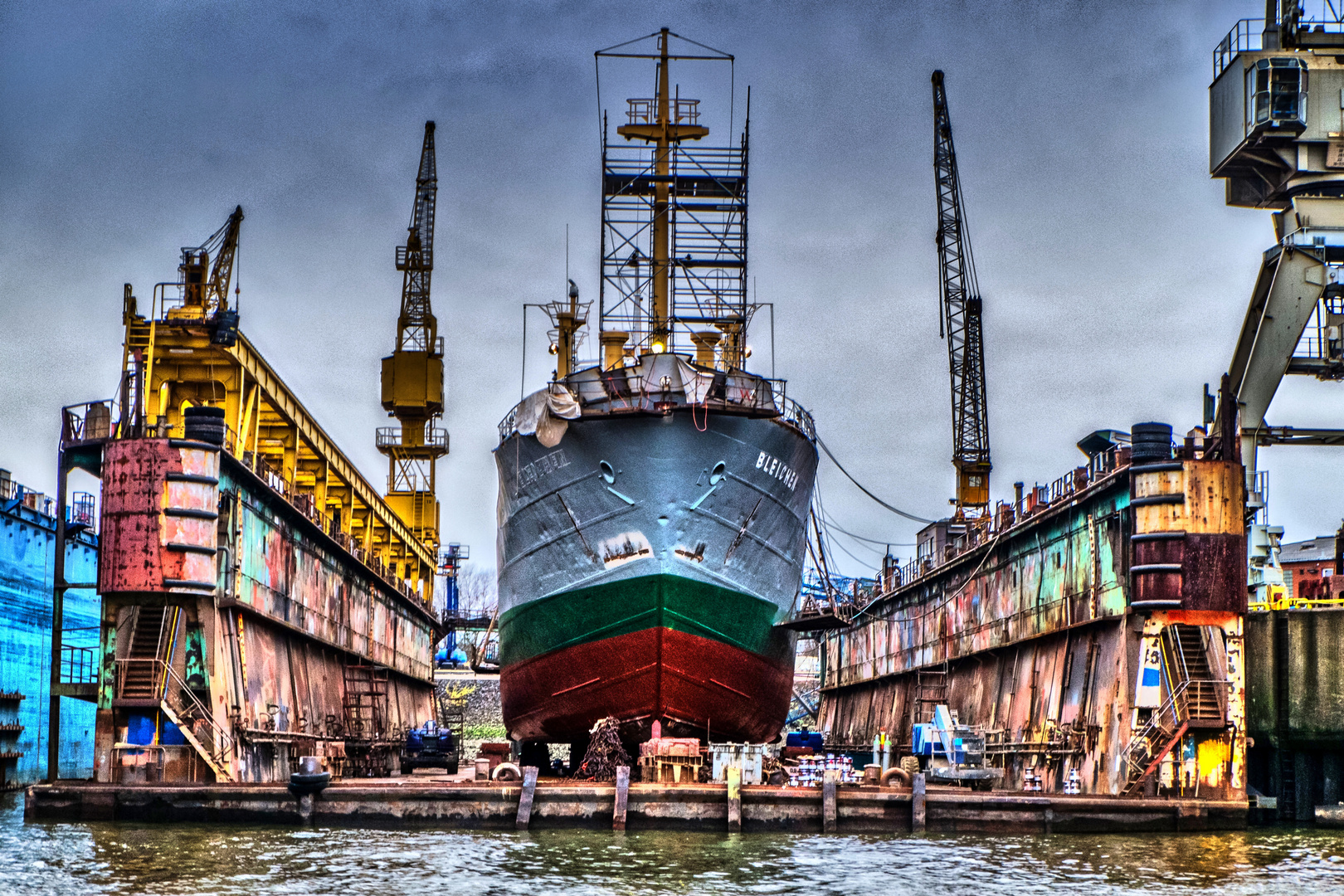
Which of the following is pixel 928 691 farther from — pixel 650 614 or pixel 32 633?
pixel 32 633

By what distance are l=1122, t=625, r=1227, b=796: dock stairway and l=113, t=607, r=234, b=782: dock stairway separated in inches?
602

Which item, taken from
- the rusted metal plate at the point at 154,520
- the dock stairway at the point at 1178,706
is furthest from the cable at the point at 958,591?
the rusted metal plate at the point at 154,520

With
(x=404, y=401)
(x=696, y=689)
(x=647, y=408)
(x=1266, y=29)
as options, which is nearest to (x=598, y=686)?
(x=696, y=689)

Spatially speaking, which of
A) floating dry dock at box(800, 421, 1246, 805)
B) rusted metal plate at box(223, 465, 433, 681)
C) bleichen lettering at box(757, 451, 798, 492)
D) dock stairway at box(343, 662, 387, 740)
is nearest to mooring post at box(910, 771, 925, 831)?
floating dry dock at box(800, 421, 1246, 805)

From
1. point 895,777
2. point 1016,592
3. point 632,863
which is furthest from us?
point 1016,592

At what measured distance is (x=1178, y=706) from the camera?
24.8m

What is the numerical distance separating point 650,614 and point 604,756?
294cm

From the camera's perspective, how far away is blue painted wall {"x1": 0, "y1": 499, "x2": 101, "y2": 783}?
115 ft

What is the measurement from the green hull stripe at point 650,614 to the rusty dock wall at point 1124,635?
5.53 meters

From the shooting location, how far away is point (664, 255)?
3900 centimetres

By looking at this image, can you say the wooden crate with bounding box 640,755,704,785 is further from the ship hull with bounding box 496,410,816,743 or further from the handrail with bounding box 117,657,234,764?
the handrail with bounding box 117,657,234,764

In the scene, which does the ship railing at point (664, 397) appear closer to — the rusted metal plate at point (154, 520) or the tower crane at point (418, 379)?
the rusted metal plate at point (154, 520)

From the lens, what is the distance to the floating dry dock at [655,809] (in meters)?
23.5

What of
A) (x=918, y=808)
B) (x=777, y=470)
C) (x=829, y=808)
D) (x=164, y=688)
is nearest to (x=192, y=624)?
(x=164, y=688)
